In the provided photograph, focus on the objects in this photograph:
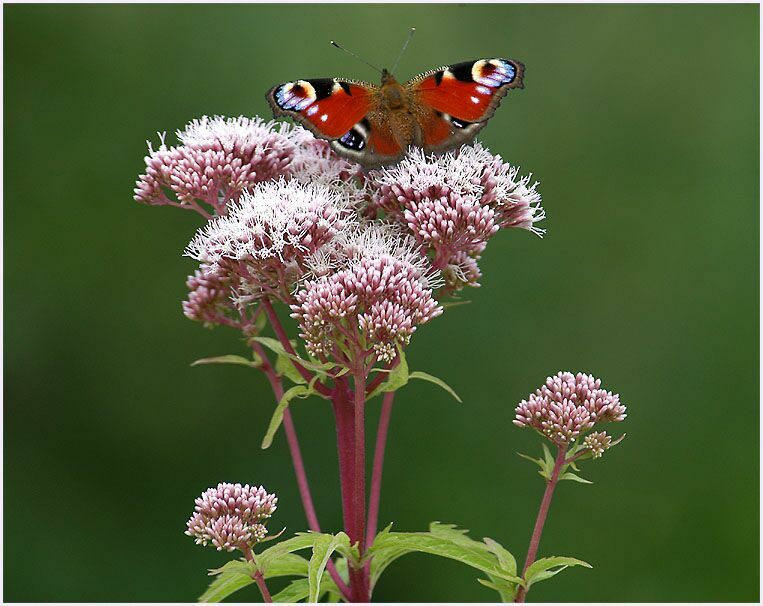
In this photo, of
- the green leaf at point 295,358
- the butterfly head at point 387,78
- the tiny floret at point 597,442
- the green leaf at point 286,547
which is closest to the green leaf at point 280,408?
the green leaf at point 295,358

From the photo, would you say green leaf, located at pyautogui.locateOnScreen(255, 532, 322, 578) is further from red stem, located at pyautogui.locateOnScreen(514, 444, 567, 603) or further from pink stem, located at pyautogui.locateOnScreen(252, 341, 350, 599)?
red stem, located at pyautogui.locateOnScreen(514, 444, 567, 603)

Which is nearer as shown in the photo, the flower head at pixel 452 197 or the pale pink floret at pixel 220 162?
the flower head at pixel 452 197

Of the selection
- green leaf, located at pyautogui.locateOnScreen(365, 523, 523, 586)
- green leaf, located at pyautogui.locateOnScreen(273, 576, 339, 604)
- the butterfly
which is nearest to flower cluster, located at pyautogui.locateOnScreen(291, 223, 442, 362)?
the butterfly

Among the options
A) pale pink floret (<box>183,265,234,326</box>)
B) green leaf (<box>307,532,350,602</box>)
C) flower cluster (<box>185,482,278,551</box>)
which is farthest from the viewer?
pale pink floret (<box>183,265,234,326</box>)

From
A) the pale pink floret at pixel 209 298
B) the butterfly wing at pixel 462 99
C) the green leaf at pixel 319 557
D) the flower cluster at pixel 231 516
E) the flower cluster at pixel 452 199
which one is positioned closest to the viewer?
the green leaf at pixel 319 557

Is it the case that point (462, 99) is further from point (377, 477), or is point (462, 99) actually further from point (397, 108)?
point (377, 477)

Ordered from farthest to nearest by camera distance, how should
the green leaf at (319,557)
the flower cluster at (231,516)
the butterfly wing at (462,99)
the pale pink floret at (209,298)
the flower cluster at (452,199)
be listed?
the pale pink floret at (209,298), the butterfly wing at (462,99), the flower cluster at (452,199), the flower cluster at (231,516), the green leaf at (319,557)

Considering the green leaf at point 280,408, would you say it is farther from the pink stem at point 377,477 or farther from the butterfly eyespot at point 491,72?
the butterfly eyespot at point 491,72
